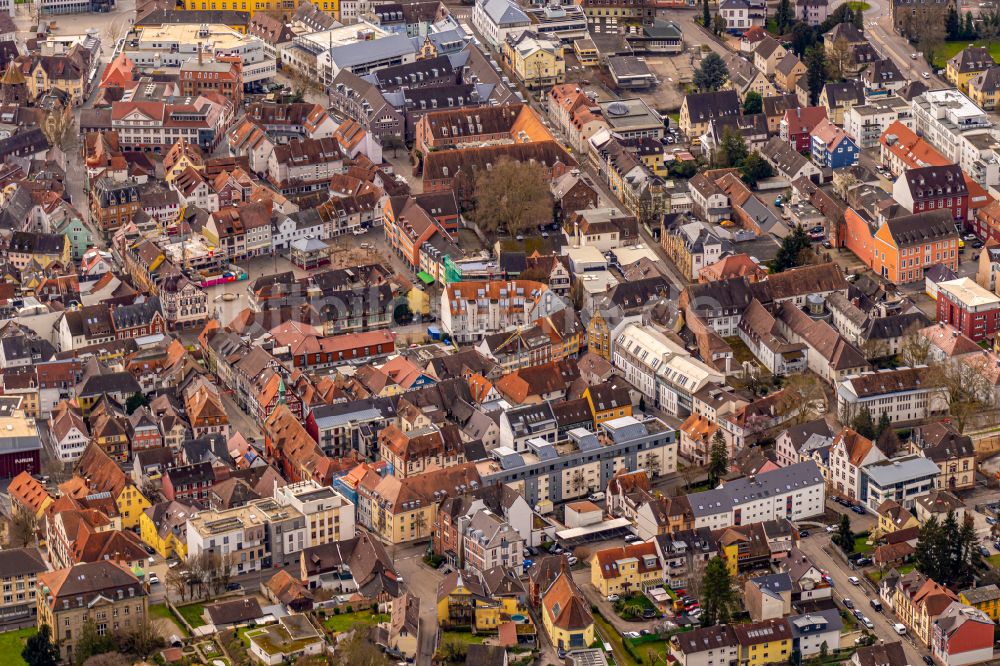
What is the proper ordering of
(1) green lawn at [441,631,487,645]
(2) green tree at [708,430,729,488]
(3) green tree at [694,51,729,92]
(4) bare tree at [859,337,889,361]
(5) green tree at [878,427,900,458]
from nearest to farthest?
(1) green lawn at [441,631,487,645] → (2) green tree at [708,430,729,488] → (5) green tree at [878,427,900,458] → (4) bare tree at [859,337,889,361] → (3) green tree at [694,51,729,92]

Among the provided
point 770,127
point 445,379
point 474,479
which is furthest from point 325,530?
point 770,127

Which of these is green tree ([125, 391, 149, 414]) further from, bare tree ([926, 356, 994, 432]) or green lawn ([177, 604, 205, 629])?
bare tree ([926, 356, 994, 432])

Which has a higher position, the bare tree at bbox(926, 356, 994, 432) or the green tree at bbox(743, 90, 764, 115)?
the green tree at bbox(743, 90, 764, 115)

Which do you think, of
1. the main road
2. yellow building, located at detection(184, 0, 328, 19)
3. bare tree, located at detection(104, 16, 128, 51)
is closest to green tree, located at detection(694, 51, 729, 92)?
yellow building, located at detection(184, 0, 328, 19)

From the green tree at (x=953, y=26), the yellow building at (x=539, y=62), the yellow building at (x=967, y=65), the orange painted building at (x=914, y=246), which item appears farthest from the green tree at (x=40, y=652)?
the green tree at (x=953, y=26)

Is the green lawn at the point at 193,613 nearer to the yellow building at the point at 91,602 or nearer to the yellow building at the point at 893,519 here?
the yellow building at the point at 91,602

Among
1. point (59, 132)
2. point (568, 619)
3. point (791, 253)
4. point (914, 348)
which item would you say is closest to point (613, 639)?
point (568, 619)

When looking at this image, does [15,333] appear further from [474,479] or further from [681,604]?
[681,604]

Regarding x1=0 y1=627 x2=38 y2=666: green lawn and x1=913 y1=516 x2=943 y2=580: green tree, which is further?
x1=913 y1=516 x2=943 y2=580: green tree
